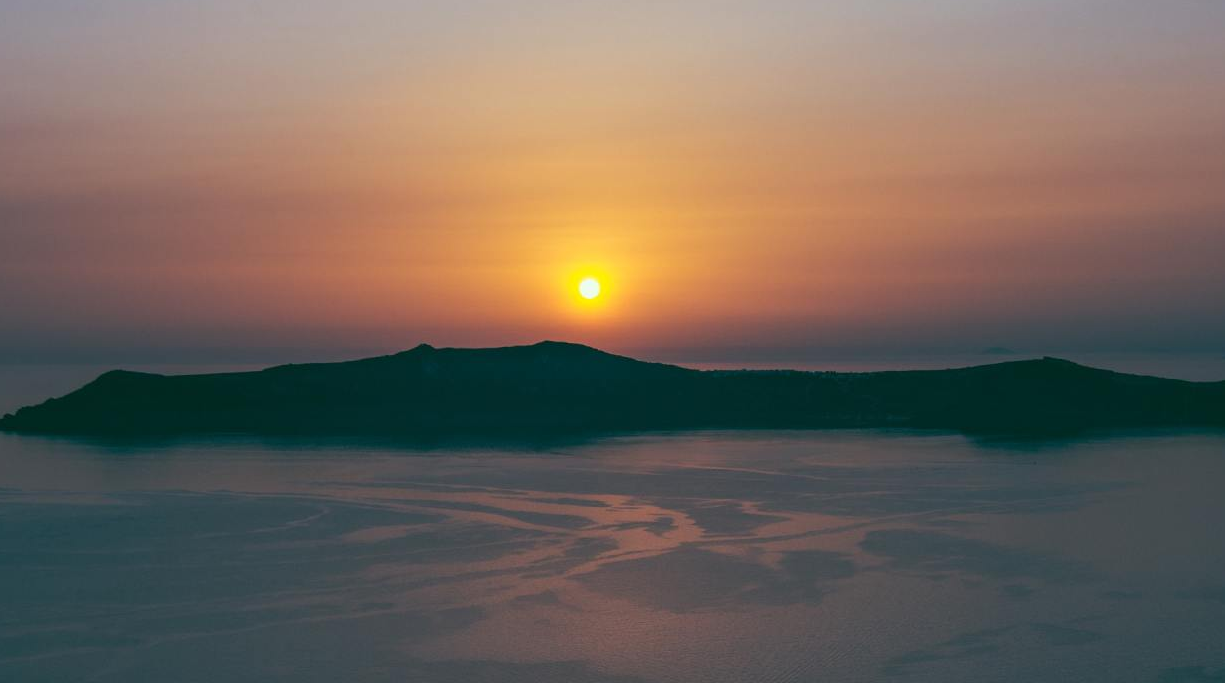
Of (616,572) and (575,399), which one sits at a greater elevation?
(575,399)

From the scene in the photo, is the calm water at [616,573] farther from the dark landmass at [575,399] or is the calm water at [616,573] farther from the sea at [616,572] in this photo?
the dark landmass at [575,399]

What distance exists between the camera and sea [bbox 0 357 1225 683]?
10.6 metres

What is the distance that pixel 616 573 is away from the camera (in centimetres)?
1389

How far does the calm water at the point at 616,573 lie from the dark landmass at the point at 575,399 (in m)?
12.5

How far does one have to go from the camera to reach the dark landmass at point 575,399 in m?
36.9

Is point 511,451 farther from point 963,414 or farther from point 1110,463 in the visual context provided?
point 963,414

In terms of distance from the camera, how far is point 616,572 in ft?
45.8

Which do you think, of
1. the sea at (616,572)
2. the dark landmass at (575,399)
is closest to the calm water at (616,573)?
the sea at (616,572)

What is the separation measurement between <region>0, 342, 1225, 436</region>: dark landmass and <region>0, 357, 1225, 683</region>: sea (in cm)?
1231

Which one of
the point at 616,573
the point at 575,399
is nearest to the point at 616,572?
the point at 616,573

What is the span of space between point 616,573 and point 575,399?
26779 millimetres

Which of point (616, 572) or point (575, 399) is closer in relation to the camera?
point (616, 572)

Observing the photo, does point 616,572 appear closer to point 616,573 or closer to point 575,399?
point 616,573

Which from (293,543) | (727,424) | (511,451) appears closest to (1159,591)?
(293,543)
